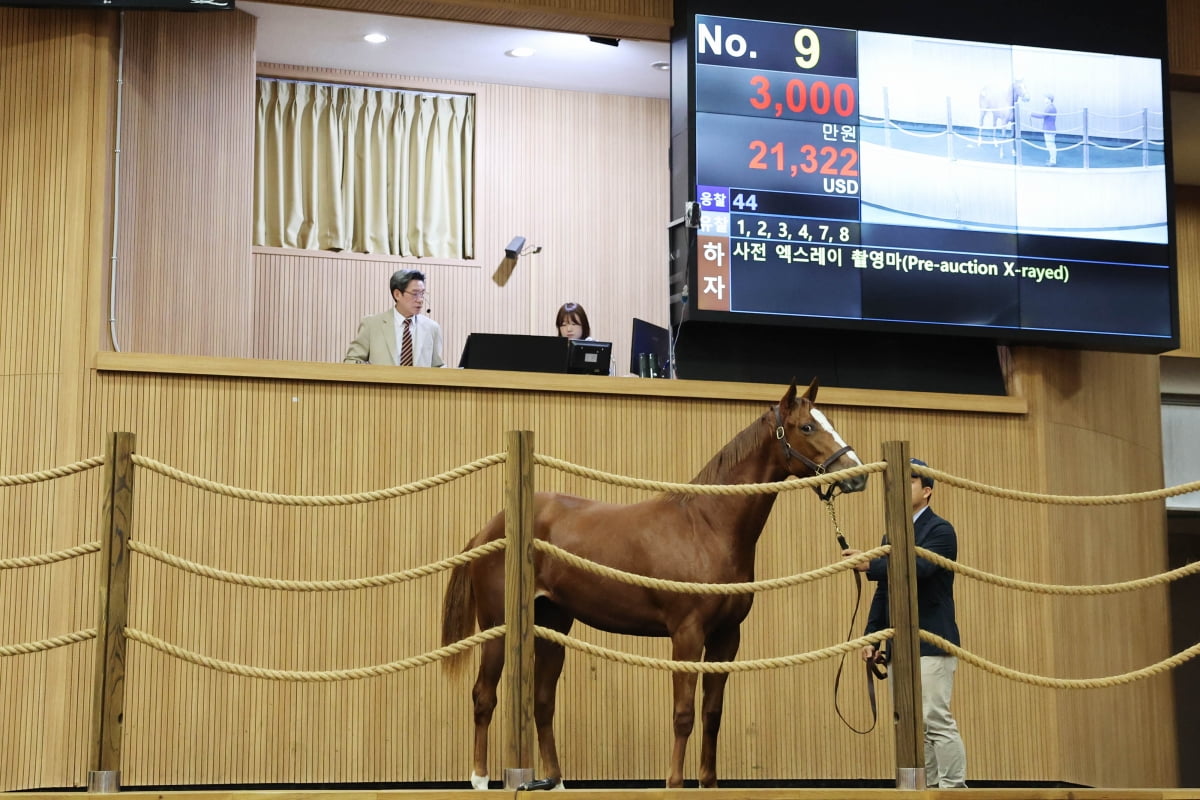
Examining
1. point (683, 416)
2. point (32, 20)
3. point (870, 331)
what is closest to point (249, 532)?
point (683, 416)

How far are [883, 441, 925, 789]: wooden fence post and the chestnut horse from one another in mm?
648

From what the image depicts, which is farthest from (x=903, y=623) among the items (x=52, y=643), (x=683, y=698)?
(x=52, y=643)

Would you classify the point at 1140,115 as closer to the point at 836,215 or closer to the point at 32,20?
the point at 836,215

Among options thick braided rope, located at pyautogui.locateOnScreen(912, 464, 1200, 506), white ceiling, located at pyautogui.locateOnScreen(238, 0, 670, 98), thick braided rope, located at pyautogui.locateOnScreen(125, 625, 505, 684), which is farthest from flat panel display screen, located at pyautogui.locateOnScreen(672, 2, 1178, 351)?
thick braided rope, located at pyautogui.locateOnScreen(125, 625, 505, 684)

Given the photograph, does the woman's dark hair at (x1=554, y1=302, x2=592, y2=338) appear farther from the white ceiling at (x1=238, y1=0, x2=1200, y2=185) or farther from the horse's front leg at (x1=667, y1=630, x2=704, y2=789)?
the horse's front leg at (x1=667, y1=630, x2=704, y2=789)

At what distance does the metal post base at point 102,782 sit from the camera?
3.64 metres

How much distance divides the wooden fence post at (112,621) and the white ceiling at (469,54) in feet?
14.9

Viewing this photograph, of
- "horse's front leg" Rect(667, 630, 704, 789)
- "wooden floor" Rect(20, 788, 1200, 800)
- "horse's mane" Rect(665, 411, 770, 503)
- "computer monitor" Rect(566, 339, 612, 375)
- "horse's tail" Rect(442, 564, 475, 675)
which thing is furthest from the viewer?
"computer monitor" Rect(566, 339, 612, 375)

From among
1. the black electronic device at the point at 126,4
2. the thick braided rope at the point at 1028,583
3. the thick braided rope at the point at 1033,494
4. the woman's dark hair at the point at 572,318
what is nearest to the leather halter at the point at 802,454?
the thick braided rope at the point at 1033,494

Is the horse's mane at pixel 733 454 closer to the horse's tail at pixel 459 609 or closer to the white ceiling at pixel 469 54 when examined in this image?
the horse's tail at pixel 459 609

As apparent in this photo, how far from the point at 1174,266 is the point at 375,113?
4.69 metres

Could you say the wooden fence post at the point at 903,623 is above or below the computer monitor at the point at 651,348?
below

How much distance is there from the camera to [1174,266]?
700 centimetres

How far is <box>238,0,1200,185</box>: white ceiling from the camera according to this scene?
805cm
